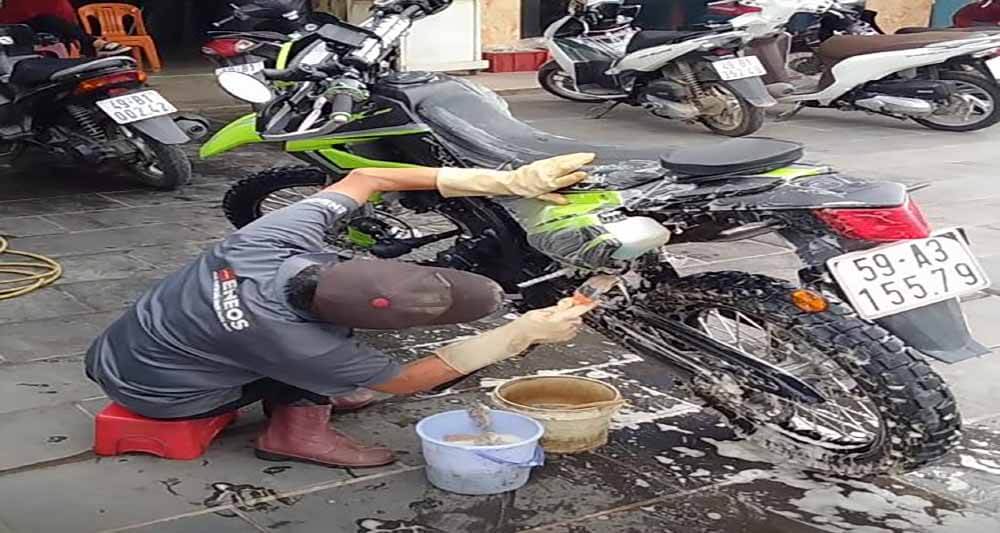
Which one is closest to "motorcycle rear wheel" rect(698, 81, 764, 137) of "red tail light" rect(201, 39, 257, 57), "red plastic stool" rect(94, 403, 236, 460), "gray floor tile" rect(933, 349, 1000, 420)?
"red tail light" rect(201, 39, 257, 57)

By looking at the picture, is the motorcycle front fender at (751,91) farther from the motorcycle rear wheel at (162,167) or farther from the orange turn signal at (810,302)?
the orange turn signal at (810,302)

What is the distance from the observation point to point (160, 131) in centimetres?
721

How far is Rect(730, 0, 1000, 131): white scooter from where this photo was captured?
31.6 feet

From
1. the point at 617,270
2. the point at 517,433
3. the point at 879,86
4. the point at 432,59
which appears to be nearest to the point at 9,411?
the point at 517,433

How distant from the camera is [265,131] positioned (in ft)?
15.9

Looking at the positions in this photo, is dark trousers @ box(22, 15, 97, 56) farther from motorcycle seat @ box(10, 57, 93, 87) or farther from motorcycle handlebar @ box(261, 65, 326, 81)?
motorcycle handlebar @ box(261, 65, 326, 81)

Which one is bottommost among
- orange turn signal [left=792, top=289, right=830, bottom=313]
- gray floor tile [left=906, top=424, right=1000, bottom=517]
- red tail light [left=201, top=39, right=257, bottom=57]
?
gray floor tile [left=906, top=424, right=1000, bottom=517]

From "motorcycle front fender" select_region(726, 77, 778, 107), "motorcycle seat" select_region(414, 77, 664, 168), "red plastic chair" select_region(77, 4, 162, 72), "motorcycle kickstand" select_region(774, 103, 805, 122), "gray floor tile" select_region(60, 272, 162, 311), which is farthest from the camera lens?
"red plastic chair" select_region(77, 4, 162, 72)

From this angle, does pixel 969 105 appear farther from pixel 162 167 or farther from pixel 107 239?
pixel 107 239

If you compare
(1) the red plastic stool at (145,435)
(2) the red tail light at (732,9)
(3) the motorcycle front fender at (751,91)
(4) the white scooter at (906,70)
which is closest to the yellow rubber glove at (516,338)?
(1) the red plastic stool at (145,435)

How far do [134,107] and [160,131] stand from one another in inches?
7.5

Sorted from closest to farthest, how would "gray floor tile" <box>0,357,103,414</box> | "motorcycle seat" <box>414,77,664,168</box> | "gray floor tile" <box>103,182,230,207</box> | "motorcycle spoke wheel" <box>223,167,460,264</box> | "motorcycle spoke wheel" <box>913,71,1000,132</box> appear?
"motorcycle seat" <box>414,77,664,168</box> → "gray floor tile" <box>0,357,103,414</box> → "motorcycle spoke wheel" <box>223,167,460,264</box> → "gray floor tile" <box>103,182,230,207</box> → "motorcycle spoke wheel" <box>913,71,1000,132</box>

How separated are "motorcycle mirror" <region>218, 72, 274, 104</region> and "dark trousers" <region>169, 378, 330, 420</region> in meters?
1.29

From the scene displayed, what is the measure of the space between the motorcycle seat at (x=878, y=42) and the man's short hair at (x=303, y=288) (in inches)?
284
